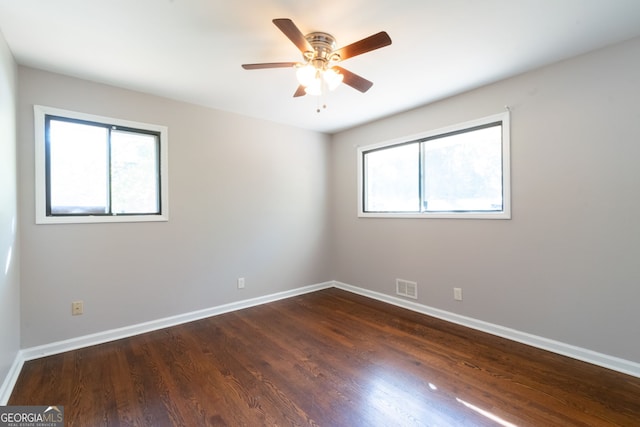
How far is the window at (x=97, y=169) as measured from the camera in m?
2.49

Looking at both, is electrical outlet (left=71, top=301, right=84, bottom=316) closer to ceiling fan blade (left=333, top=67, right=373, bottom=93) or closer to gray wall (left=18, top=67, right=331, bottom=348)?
gray wall (left=18, top=67, right=331, bottom=348)

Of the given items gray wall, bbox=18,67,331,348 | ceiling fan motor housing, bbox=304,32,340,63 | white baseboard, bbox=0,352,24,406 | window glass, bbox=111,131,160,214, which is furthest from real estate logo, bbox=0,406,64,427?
ceiling fan motor housing, bbox=304,32,340,63

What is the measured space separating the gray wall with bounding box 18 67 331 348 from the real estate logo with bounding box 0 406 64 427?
0.94 m

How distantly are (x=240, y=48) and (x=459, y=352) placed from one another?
3093 millimetres

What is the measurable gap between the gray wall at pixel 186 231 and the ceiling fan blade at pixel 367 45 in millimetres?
2136

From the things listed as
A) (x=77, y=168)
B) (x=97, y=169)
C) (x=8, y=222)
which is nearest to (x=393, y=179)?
(x=97, y=169)

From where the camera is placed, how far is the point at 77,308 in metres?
2.60

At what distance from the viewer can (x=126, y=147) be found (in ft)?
9.50

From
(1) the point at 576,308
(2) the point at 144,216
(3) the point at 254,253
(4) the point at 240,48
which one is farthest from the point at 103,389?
(1) the point at 576,308

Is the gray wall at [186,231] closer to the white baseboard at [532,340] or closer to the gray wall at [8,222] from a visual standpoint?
the gray wall at [8,222]

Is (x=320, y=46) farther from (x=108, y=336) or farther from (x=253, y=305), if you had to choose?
(x=108, y=336)

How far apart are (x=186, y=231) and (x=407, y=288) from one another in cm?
276

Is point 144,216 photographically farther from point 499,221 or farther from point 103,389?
point 499,221

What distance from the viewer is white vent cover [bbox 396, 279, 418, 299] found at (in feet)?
11.5
